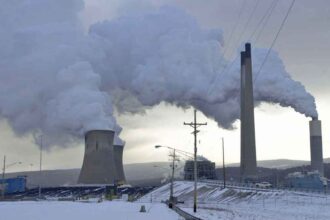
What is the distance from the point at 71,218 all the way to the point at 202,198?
174 ft

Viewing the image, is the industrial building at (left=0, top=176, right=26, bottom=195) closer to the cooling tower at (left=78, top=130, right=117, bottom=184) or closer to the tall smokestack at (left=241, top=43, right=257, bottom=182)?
the cooling tower at (left=78, top=130, right=117, bottom=184)

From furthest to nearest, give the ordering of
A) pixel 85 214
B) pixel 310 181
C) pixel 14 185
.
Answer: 1. pixel 14 185
2. pixel 310 181
3. pixel 85 214

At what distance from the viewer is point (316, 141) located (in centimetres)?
11188

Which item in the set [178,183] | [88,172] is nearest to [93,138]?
[88,172]

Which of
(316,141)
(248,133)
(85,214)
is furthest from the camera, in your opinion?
(248,133)

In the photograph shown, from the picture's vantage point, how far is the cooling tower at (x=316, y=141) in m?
112

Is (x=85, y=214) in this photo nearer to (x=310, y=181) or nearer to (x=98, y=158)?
(x=98, y=158)

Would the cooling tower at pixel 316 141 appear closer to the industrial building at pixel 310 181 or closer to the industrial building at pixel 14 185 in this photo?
the industrial building at pixel 310 181

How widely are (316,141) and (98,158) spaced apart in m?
44.1

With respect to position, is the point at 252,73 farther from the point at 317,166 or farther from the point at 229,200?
the point at 229,200

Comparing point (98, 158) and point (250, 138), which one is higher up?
point (250, 138)

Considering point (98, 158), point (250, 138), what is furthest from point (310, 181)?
point (98, 158)

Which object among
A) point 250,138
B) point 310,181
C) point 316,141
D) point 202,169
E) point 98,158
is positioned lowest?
point 310,181

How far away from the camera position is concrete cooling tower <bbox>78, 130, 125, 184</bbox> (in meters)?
104
